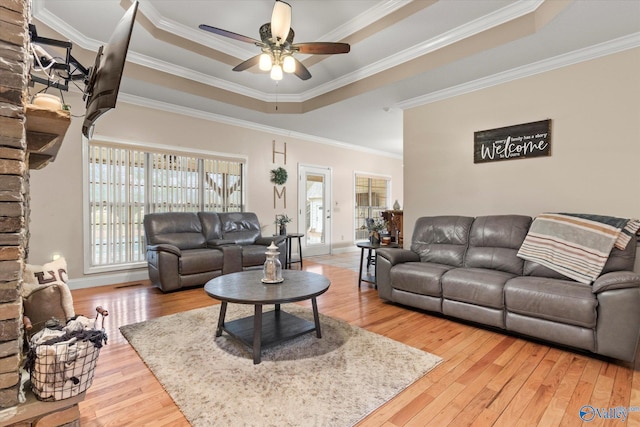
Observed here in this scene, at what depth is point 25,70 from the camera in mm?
1346

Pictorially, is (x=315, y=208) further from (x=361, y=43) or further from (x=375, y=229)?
(x=361, y=43)

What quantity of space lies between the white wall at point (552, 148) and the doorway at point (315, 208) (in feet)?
9.21

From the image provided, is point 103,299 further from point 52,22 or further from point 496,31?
point 496,31

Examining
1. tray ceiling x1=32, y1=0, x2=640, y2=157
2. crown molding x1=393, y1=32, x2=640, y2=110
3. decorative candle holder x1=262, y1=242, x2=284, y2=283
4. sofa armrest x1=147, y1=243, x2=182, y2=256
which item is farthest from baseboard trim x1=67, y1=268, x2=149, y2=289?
crown molding x1=393, y1=32, x2=640, y2=110

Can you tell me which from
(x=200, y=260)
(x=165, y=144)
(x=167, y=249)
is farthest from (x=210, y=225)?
(x=165, y=144)

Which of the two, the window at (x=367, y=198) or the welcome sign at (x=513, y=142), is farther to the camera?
the window at (x=367, y=198)

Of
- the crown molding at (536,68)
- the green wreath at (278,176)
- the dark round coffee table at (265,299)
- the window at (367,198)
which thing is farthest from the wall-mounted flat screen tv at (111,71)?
the window at (367,198)

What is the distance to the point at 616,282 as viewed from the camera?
85.5 inches

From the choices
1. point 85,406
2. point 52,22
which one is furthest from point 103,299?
point 52,22

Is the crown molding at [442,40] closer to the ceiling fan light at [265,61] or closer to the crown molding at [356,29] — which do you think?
the crown molding at [356,29]

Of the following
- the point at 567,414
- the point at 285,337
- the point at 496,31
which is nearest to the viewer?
the point at 567,414

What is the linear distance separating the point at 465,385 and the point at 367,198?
21.8 feet

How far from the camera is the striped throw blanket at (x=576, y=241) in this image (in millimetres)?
2529

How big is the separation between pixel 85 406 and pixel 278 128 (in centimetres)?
529
